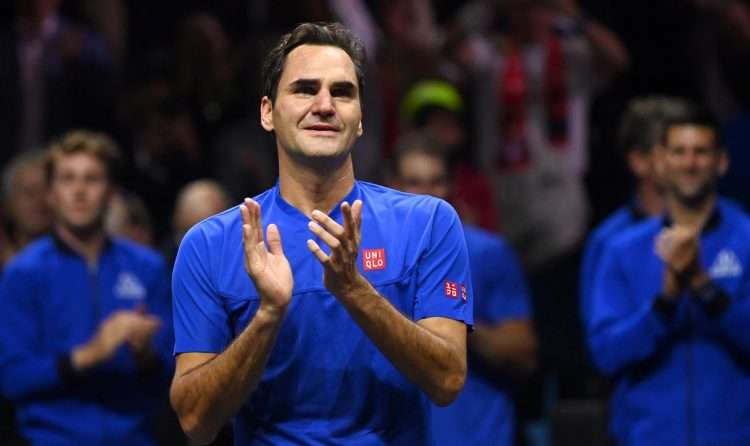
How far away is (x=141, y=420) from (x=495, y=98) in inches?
124

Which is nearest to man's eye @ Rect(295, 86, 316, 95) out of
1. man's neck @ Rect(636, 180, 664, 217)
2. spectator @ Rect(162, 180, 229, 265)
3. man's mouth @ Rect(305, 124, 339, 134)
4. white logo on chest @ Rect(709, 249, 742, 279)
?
man's mouth @ Rect(305, 124, 339, 134)

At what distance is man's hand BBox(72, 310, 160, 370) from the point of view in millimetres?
6457

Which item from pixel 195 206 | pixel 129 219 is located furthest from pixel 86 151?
pixel 129 219

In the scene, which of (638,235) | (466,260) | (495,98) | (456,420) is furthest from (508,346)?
(466,260)

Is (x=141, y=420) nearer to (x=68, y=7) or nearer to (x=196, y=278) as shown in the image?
(x=196, y=278)

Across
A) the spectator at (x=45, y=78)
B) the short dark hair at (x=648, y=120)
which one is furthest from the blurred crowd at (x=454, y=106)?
the short dark hair at (x=648, y=120)

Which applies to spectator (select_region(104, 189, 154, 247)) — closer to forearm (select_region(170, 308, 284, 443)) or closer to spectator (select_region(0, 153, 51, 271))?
spectator (select_region(0, 153, 51, 271))

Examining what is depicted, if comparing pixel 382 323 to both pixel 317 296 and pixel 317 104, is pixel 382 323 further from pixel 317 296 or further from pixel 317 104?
pixel 317 104

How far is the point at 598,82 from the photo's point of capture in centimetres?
859

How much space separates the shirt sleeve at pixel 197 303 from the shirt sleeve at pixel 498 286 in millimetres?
3062

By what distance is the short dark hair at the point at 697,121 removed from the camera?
620 cm

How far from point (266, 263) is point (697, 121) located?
10.3 ft

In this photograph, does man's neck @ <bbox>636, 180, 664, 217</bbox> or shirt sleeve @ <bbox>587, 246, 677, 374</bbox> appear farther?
man's neck @ <bbox>636, 180, 664, 217</bbox>

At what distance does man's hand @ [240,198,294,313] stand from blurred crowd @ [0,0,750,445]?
4335 mm
